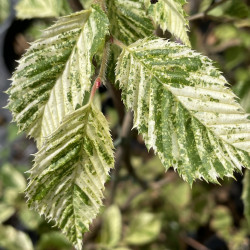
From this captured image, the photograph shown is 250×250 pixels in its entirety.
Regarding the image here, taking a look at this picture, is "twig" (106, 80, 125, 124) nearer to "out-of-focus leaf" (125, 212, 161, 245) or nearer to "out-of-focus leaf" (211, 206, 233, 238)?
"out-of-focus leaf" (125, 212, 161, 245)

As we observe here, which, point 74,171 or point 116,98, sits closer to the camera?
point 74,171

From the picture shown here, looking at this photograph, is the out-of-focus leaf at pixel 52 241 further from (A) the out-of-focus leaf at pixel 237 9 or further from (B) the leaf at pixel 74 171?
(A) the out-of-focus leaf at pixel 237 9

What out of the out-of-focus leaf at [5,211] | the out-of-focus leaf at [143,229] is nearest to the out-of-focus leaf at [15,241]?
the out-of-focus leaf at [5,211]

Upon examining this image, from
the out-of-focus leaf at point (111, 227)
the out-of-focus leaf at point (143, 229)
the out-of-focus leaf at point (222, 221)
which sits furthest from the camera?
the out-of-focus leaf at point (222, 221)

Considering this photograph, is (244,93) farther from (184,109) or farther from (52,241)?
(52,241)

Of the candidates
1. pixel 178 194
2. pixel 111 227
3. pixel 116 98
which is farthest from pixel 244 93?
pixel 178 194

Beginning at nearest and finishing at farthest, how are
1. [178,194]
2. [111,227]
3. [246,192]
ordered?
[246,192], [111,227], [178,194]
